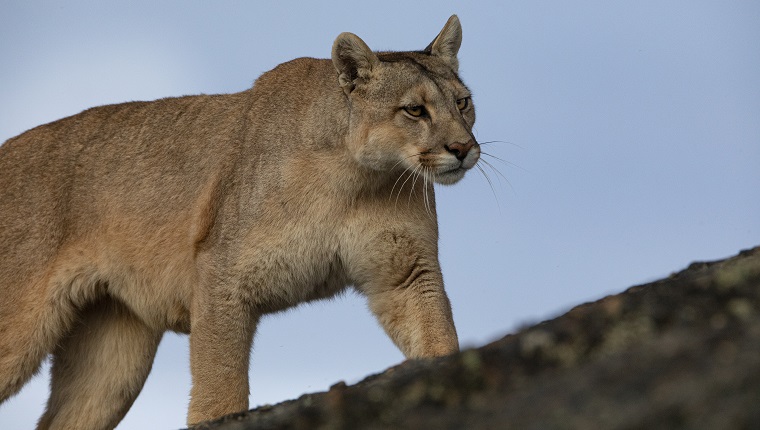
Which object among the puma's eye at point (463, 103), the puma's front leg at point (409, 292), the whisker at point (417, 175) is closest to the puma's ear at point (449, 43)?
the puma's eye at point (463, 103)

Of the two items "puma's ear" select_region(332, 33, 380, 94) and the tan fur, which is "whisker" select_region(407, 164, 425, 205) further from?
"puma's ear" select_region(332, 33, 380, 94)

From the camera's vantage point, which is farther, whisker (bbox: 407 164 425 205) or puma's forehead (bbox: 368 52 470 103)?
puma's forehead (bbox: 368 52 470 103)

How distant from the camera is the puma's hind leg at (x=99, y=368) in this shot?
37.0 ft

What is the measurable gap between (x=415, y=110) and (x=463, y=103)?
71 cm

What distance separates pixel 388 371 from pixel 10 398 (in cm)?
640

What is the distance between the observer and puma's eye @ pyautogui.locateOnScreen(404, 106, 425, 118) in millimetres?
9484

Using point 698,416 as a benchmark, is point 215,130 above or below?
above

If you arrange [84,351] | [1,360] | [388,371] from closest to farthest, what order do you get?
1. [388,371]
2. [1,360]
3. [84,351]

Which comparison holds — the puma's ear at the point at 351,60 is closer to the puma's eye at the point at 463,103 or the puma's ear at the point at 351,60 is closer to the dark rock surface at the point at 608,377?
the puma's eye at the point at 463,103

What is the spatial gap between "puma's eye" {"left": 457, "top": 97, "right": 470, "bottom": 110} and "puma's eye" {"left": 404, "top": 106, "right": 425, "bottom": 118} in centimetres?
54

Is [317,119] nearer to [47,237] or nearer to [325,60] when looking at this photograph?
[325,60]

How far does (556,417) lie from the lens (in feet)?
11.0

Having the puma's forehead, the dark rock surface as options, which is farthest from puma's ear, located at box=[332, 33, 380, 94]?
the dark rock surface

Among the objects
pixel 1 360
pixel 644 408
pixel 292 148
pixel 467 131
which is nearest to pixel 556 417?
pixel 644 408
